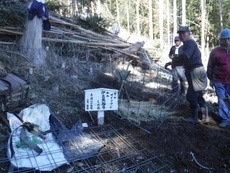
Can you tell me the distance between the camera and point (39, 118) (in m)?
3.91

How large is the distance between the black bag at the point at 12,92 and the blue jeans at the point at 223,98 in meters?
3.35

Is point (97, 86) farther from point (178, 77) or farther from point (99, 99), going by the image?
point (178, 77)

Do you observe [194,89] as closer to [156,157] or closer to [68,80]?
[156,157]

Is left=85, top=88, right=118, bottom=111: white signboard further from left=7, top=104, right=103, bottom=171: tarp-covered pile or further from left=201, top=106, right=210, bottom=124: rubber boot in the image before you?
left=201, top=106, right=210, bottom=124: rubber boot

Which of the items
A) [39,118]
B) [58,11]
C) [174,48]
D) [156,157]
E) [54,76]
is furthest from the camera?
[58,11]

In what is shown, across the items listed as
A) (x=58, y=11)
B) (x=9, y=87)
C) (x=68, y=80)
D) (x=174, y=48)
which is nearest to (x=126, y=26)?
(x=58, y=11)

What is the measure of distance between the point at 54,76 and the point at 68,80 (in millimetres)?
321

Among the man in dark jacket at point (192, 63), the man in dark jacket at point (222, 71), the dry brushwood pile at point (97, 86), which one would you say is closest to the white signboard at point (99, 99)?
the dry brushwood pile at point (97, 86)

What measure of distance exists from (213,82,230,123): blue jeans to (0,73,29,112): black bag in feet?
11.0

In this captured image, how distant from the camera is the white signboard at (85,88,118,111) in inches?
167

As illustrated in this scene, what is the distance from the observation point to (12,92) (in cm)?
401

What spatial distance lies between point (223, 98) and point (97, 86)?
271cm

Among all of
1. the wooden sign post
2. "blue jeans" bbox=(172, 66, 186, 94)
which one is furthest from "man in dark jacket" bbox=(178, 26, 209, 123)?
"blue jeans" bbox=(172, 66, 186, 94)

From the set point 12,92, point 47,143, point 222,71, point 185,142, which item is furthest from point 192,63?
point 12,92
